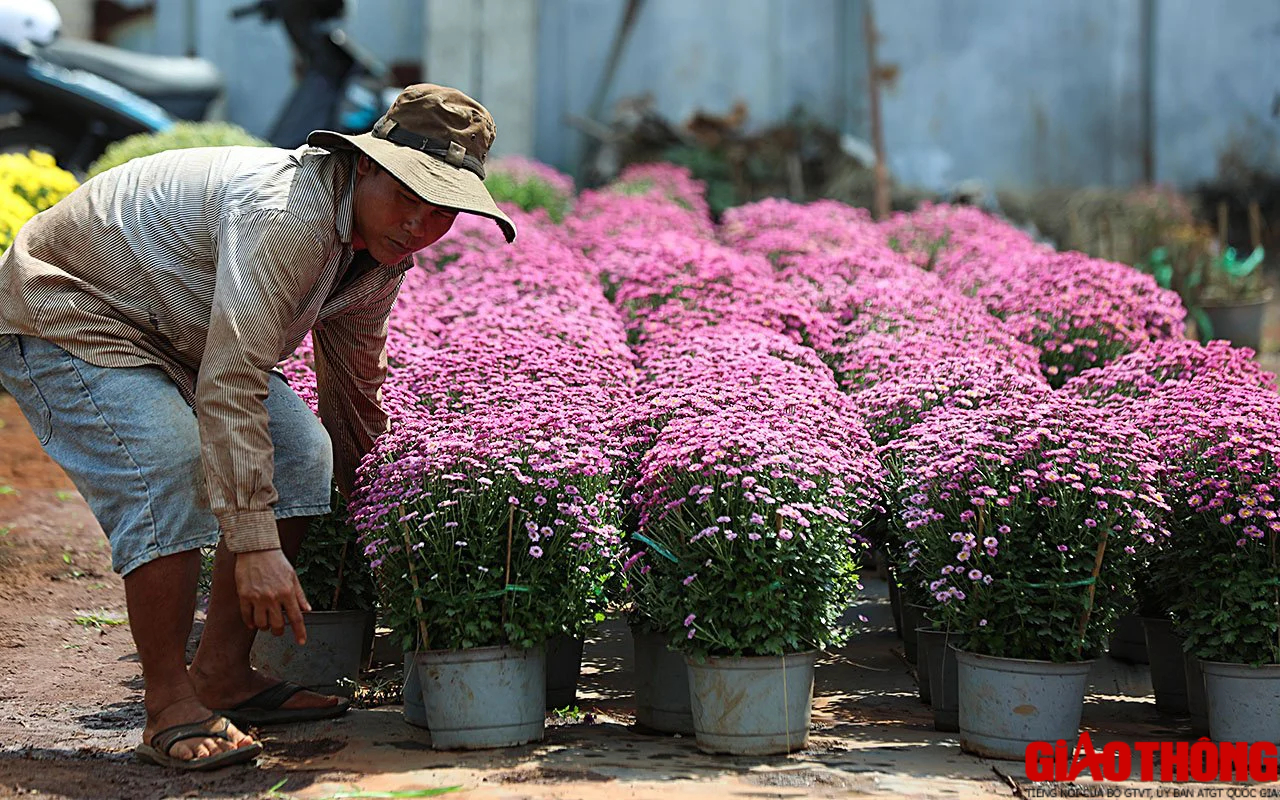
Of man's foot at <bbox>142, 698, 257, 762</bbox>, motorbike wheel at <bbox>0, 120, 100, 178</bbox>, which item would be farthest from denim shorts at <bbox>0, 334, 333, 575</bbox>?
motorbike wheel at <bbox>0, 120, 100, 178</bbox>

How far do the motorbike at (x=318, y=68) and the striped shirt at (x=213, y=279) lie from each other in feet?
26.1

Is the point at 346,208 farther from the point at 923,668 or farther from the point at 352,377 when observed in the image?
the point at 923,668

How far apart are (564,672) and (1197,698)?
1.59 meters

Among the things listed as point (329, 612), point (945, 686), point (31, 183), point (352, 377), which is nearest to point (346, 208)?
point (352, 377)

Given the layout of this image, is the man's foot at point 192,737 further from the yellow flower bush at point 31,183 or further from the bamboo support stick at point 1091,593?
the yellow flower bush at point 31,183

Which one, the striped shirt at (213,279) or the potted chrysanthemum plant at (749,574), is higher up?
the striped shirt at (213,279)

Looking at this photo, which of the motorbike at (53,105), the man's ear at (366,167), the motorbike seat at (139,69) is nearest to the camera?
the man's ear at (366,167)

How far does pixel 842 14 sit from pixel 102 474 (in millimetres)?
12296

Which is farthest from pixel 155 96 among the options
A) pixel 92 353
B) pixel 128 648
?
pixel 92 353

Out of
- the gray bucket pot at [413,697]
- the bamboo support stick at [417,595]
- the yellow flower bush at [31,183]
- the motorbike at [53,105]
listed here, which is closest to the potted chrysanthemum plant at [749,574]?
the bamboo support stick at [417,595]

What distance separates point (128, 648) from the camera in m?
4.40

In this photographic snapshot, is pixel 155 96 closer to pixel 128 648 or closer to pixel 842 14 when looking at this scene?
pixel 842 14

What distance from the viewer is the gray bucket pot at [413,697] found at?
3617 mm

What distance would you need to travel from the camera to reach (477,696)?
11.1 feet
